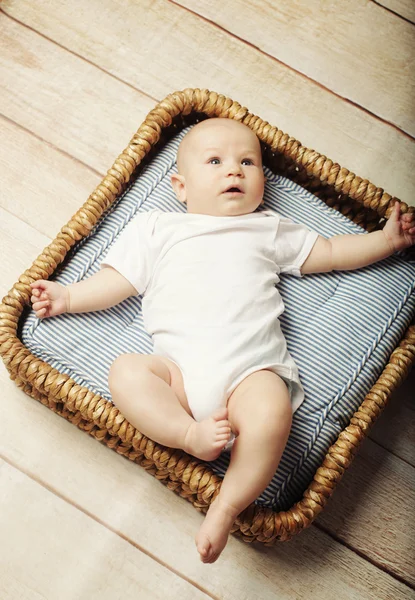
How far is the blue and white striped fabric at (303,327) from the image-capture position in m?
1.01

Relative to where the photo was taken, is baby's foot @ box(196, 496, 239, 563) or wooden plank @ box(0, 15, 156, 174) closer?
baby's foot @ box(196, 496, 239, 563)

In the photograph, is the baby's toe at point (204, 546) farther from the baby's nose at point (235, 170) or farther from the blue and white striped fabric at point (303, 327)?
the baby's nose at point (235, 170)

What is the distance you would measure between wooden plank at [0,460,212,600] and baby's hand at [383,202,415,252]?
2.19 feet

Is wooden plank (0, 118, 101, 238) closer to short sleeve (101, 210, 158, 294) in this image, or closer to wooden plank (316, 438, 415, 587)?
short sleeve (101, 210, 158, 294)

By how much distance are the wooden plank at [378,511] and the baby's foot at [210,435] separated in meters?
0.34

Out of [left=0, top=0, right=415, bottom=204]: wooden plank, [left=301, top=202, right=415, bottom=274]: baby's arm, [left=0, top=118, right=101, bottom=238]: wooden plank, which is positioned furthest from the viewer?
[left=0, top=0, right=415, bottom=204]: wooden plank

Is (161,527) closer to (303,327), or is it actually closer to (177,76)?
(303,327)

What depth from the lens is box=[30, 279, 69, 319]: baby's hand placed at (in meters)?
0.99

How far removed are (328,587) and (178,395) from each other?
0.43m

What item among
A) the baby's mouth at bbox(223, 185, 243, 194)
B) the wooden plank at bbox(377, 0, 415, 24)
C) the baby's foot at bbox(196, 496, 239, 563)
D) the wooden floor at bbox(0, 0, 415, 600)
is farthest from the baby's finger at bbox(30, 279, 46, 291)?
the wooden plank at bbox(377, 0, 415, 24)

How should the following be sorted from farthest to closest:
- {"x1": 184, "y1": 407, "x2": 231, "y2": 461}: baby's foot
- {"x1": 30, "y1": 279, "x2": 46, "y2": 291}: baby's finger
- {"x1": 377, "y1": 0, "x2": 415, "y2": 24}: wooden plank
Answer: {"x1": 377, "y1": 0, "x2": 415, "y2": 24}: wooden plank
{"x1": 30, "y1": 279, "x2": 46, "y2": 291}: baby's finger
{"x1": 184, "y1": 407, "x2": 231, "y2": 461}: baby's foot

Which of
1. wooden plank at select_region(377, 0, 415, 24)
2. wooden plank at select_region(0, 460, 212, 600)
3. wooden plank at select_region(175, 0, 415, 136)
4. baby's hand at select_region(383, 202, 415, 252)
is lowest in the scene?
wooden plank at select_region(0, 460, 212, 600)

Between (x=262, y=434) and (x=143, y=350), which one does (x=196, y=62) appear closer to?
(x=143, y=350)

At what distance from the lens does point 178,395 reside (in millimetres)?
935
